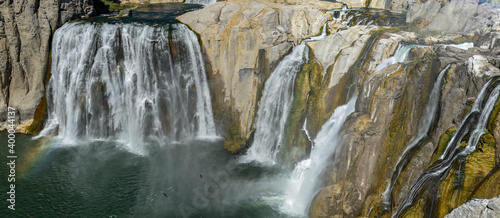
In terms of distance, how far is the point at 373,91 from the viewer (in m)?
16.3

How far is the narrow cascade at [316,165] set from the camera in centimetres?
1827

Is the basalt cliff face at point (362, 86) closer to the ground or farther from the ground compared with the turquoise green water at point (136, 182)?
farther from the ground

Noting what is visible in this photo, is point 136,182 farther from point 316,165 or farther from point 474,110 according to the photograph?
point 474,110

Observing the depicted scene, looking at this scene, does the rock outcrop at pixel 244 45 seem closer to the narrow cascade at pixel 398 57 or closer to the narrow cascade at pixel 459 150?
the narrow cascade at pixel 398 57

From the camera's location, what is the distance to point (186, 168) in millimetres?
22156

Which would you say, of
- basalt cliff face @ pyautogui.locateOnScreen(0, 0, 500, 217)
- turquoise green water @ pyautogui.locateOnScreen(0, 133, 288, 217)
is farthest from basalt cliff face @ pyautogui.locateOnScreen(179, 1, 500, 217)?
turquoise green water @ pyautogui.locateOnScreen(0, 133, 288, 217)

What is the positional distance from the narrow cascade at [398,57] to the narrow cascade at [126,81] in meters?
12.7

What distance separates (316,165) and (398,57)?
6.77 metres

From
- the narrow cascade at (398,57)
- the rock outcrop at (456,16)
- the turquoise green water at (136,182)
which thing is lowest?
the turquoise green water at (136,182)

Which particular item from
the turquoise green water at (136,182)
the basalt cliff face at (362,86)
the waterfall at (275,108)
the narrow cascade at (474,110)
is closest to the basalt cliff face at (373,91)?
the basalt cliff face at (362,86)

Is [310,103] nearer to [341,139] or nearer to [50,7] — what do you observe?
[341,139]

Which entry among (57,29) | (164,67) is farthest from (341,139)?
(57,29)

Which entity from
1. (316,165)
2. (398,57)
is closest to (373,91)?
(398,57)

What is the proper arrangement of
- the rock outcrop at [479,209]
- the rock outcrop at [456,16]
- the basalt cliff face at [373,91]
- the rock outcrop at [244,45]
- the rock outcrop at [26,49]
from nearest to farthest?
1. the rock outcrop at [479,209]
2. the basalt cliff face at [373,91]
3. the rock outcrop at [456,16]
4. the rock outcrop at [244,45]
5. the rock outcrop at [26,49]
